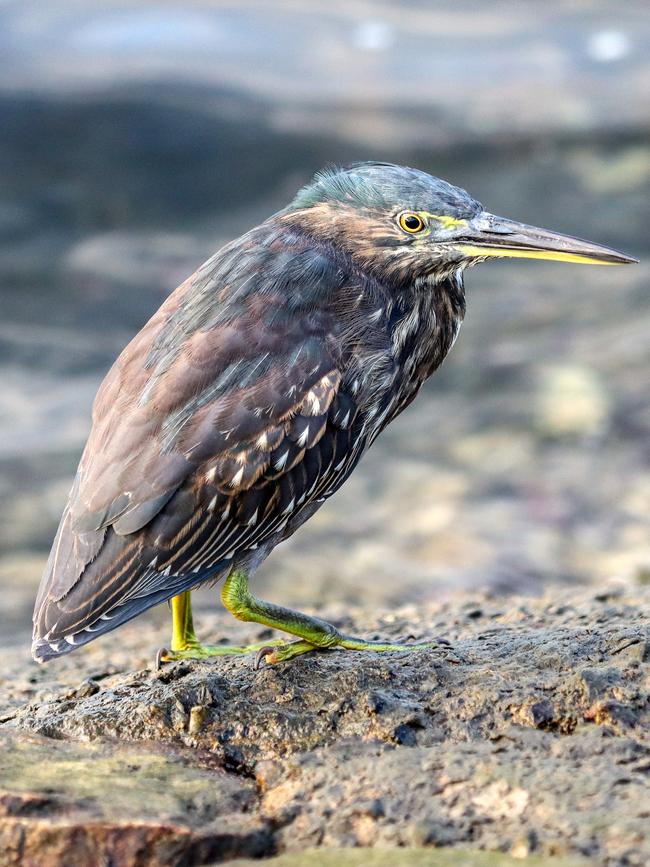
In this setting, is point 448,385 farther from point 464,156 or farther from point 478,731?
point 478,731

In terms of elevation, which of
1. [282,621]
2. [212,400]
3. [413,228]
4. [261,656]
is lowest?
[261,656]

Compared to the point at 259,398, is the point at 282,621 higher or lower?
lower

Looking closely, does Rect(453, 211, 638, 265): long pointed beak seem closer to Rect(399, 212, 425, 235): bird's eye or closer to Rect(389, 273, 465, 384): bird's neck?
Rect(399, 212, 425, 235): bird's eye

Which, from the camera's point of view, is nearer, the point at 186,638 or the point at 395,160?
the point at 186,638

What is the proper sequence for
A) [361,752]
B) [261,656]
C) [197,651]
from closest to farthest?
[361,752] → [261,656] → [197,651]

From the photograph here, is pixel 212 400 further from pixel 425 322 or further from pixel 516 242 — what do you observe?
pixel 516 242

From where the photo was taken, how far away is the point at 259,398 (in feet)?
12.7

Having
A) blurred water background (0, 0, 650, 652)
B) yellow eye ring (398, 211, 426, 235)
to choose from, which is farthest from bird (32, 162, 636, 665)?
blurred water background (0, 0, 650, 652)

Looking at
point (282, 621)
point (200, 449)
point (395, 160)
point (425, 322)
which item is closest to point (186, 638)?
point (282, 621)

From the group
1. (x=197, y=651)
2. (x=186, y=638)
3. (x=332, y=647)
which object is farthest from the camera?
(x=186, y=638)

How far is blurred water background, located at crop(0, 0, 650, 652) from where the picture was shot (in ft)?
25.7

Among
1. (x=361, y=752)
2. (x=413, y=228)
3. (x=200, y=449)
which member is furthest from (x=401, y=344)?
(x=361, y=752)

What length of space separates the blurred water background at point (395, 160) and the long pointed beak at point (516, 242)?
3.23 metres

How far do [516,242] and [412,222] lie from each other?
352 mm
